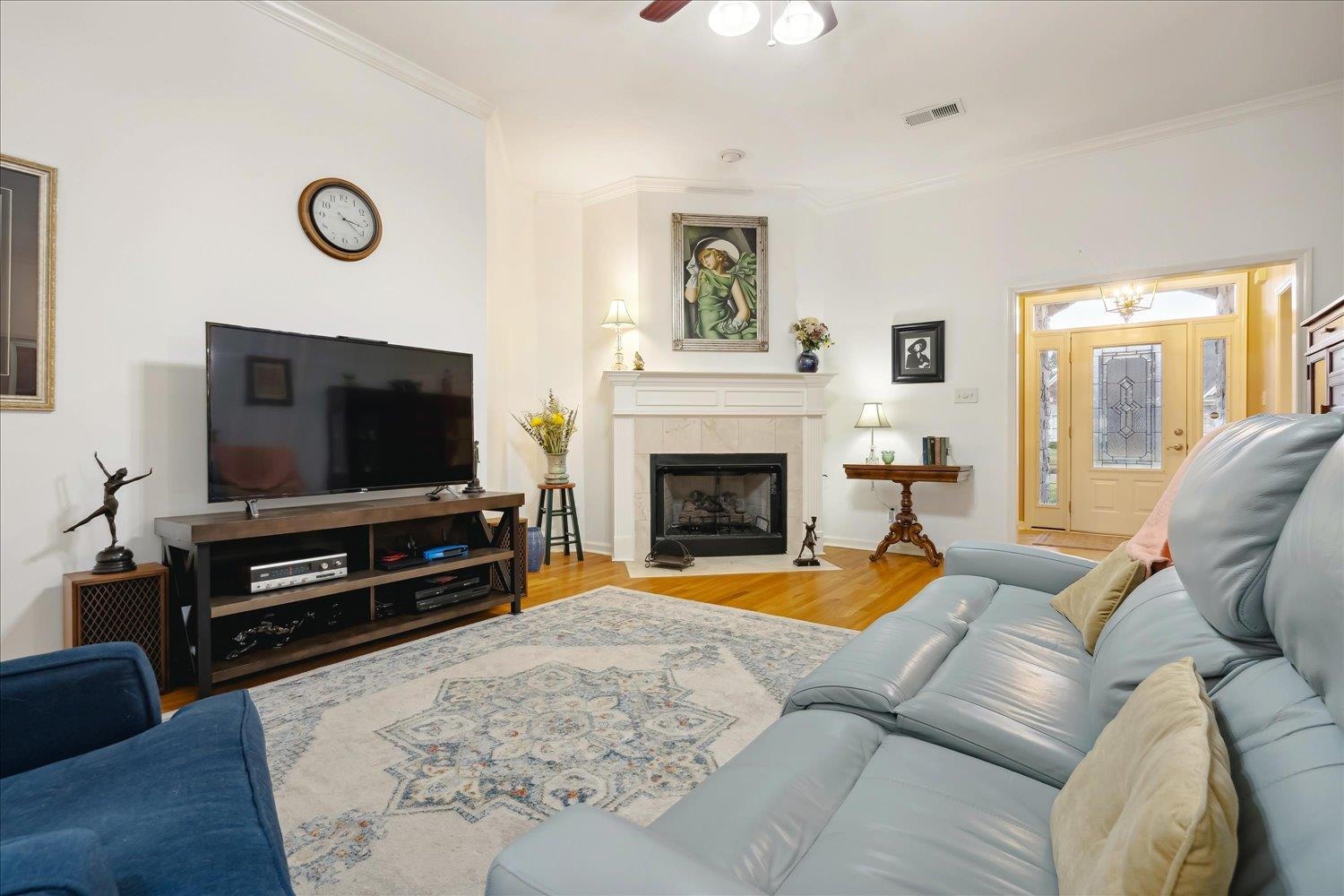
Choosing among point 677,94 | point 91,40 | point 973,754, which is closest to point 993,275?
point 677,94

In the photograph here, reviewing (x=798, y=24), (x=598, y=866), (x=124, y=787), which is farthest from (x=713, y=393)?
(x=598, y=866)

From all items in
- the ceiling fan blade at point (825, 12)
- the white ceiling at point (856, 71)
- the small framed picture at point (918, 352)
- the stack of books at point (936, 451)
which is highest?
the white ceiling at point (856, 71)

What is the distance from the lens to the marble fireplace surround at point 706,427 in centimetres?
506

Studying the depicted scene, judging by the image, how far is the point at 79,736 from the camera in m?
1.17

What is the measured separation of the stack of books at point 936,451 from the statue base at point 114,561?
4.85 m

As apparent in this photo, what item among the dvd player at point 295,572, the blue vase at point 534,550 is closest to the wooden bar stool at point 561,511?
the blue vase at point 534,550

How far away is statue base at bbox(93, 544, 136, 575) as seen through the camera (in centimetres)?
233

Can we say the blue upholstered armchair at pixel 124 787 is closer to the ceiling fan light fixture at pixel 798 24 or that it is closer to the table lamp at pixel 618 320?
the ceiling fan light fixture at pixel 798 24

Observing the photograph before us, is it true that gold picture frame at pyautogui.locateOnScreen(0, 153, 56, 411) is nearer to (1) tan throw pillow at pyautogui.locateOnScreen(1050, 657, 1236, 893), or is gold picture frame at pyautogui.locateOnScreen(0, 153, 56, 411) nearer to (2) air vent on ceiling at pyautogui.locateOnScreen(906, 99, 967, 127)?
(1) tan throw pillow at pyautogui.locateOnScreen(1050, 657, 1236, 893)

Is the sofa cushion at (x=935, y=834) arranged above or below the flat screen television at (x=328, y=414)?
below

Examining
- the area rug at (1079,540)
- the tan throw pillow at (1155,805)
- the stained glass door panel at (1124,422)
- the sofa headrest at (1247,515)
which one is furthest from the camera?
the stained glass door panel at (1124,422)

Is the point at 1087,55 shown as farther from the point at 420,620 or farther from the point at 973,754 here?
the point at 420,620

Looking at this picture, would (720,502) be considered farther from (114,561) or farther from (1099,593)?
(114,561)

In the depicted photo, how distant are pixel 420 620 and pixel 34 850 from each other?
254cm
